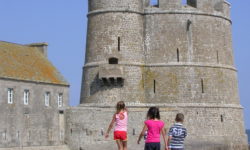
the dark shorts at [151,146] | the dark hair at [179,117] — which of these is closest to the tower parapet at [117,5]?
the dark hair at [179,117]

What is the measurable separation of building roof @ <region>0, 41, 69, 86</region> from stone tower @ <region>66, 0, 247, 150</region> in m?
2.82

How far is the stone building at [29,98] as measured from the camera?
94.5 ft

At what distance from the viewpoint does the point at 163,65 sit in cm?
3500

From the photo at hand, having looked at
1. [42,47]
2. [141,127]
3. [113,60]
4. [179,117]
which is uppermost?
[42,47]

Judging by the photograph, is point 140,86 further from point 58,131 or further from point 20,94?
point 20,94

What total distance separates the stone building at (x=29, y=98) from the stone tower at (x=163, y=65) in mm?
2836

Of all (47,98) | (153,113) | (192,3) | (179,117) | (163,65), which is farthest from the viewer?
(192,3)

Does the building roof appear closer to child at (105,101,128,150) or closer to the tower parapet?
the tower parapet

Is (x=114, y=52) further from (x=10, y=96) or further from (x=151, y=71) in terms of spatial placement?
(x=10, y=96)

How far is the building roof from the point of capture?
29797 millimetres

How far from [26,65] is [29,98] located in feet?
7.66

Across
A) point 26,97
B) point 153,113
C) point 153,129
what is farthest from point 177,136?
point 26,97

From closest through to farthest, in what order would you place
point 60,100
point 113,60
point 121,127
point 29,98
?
point 121,127 → point 29,98 → point 60,100 → point 113,60

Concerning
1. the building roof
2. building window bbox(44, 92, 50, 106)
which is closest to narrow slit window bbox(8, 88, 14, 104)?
the building roof
